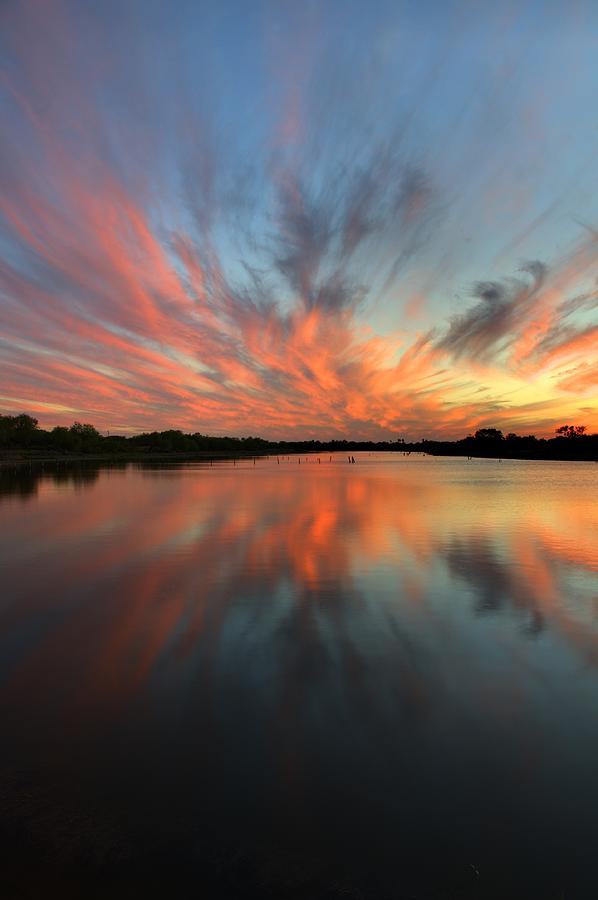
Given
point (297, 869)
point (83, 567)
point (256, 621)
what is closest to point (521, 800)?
point (297, 869)

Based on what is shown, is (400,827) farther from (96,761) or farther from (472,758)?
(96,761)

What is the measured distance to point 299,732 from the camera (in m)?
7.94

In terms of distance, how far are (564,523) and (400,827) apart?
103 ft

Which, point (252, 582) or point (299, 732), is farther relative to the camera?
point (252, 582)

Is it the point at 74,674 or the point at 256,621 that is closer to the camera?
the point at 74,674

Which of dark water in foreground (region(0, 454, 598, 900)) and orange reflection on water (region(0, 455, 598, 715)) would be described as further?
orange reflection on water (region(0, 455, 598, 715))

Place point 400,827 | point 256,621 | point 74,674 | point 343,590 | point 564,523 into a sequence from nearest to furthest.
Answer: point 400,827, point 74,674, point 256,621, point 343,590, point 564,523

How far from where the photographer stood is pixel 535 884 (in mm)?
5289

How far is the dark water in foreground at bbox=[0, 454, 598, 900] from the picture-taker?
547 cm

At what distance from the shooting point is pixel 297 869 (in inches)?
212

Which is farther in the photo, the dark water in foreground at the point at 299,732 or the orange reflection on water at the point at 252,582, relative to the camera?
the orange reflection on water at the point at 252,582

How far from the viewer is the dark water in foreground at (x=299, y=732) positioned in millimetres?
5469

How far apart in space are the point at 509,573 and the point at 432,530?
400 inches

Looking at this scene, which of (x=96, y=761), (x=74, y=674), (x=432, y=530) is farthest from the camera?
(x=432, y=530)
